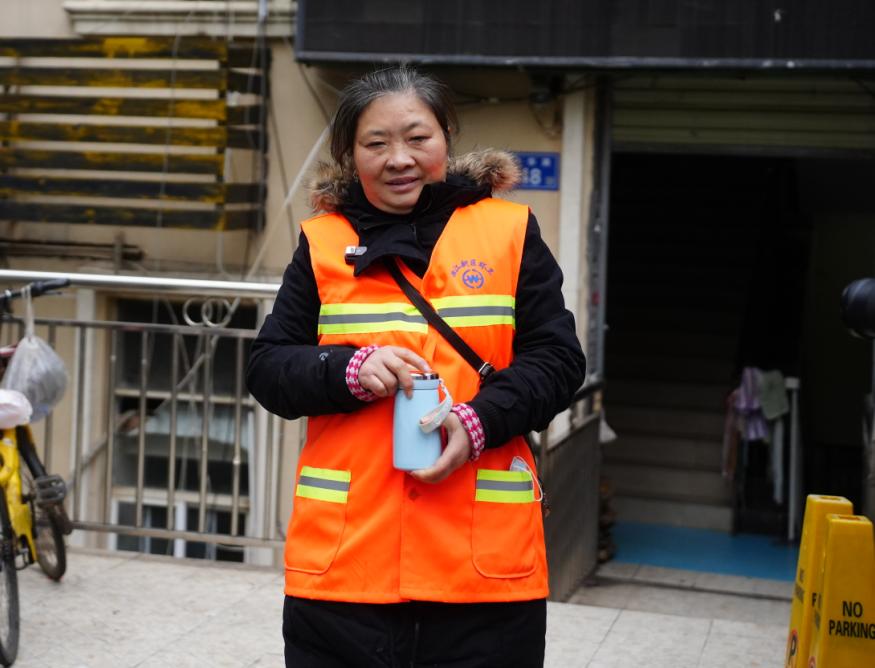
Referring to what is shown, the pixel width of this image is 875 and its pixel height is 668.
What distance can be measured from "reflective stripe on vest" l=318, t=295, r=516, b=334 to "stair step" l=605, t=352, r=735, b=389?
376 inches

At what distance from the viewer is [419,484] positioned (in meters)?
2.52

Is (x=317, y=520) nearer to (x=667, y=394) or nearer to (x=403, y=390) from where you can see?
(x=403, y=390)

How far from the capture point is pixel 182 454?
31.1 ft

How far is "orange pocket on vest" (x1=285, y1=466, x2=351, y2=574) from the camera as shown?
2539mm

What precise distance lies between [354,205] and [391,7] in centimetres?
633

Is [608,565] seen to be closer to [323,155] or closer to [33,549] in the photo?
[323,155]

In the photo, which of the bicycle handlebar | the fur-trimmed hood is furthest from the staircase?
the fur-trimmed hood

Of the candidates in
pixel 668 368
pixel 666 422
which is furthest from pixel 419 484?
pixel 668 368

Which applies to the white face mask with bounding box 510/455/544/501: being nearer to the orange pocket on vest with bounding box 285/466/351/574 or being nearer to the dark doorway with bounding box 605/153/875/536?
the orange pocket on vest with bounding box 285/466/351/574

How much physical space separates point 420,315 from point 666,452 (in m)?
8.99

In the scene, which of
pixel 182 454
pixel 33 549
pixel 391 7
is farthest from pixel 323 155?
pixel 33 549

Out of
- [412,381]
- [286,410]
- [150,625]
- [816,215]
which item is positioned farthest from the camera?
[816,215]

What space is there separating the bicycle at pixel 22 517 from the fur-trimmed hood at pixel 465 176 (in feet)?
7.75

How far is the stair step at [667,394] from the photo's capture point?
38.1ft
